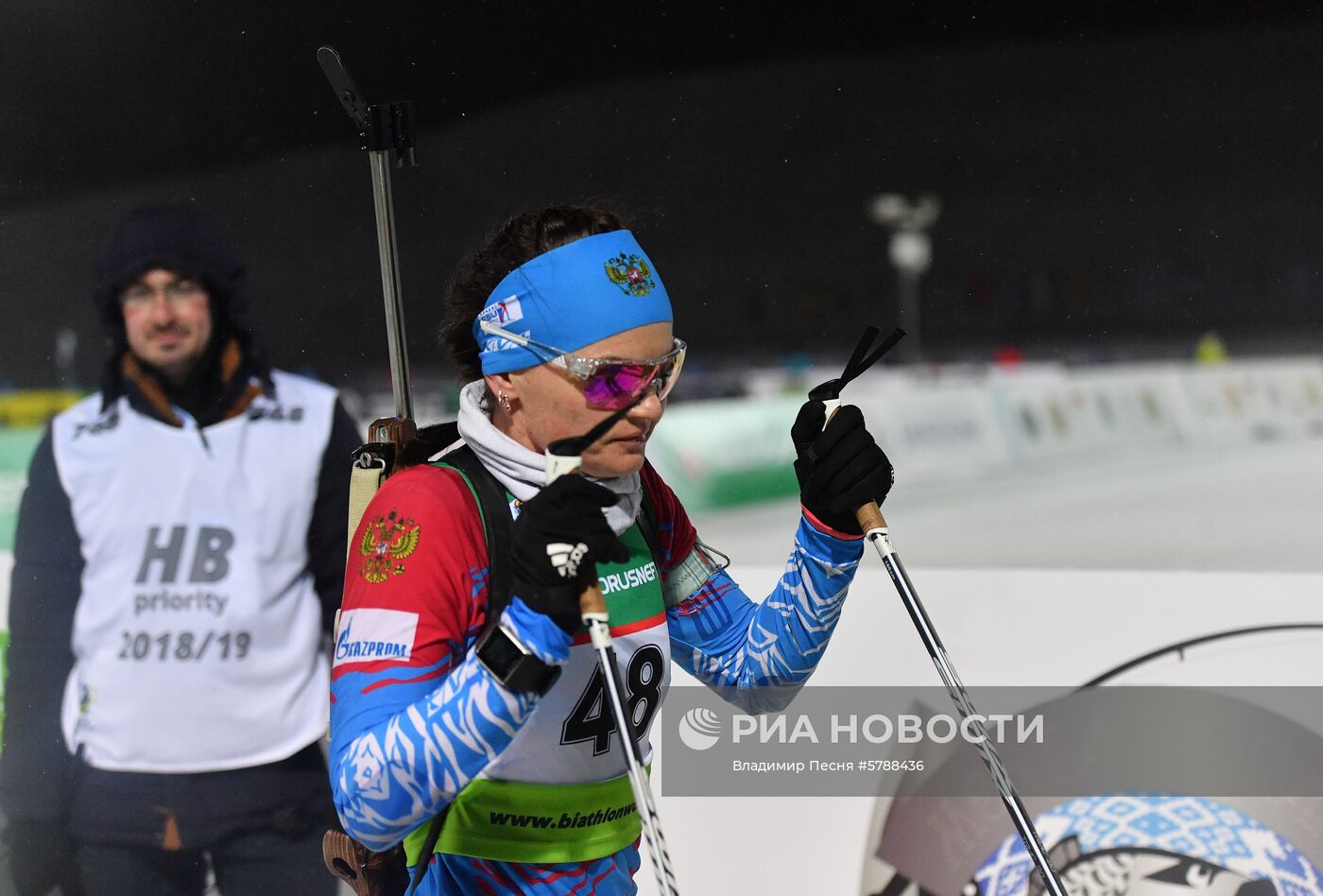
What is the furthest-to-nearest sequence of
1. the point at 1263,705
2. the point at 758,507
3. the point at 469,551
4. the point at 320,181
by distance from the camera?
the point at 758,507 → the point at 320,181 → the point at 1263,705 → the point at 469,551

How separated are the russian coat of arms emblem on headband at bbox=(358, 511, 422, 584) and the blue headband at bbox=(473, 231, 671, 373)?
0.89 ft

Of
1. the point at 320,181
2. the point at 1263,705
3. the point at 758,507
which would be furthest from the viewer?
the point at 758,507

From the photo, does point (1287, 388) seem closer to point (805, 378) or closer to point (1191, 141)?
point (1191, 141)

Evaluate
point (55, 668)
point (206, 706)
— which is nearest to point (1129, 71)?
point (206, 706)

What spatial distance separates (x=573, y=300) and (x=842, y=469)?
470mm

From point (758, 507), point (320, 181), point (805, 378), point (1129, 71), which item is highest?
point (1129, 71)

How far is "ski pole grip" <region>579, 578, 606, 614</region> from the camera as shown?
4.74 ft

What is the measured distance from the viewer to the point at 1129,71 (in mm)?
2773

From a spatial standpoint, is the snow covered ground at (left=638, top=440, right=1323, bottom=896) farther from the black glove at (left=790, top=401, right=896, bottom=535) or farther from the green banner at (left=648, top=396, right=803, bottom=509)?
the black glove at (left=790, top=401, right=896, bottom=535)

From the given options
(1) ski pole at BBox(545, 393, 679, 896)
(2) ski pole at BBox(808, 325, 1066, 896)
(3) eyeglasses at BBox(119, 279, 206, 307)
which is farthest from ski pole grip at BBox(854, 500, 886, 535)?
(3) eyeglasses at BBox(119, 279, 206, 307)

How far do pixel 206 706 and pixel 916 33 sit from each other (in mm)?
2457

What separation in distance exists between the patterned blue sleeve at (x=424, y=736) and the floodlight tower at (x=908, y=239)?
6.08ft

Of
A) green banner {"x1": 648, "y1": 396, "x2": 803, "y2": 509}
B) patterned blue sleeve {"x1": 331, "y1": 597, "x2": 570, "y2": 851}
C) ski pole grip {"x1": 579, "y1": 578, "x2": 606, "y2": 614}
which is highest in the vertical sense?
green banner {"x1": 648, "y1": 396, "x2": 803, "y2": 509}

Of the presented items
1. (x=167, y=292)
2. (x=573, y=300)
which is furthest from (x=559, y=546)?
(x=167, y=292)
